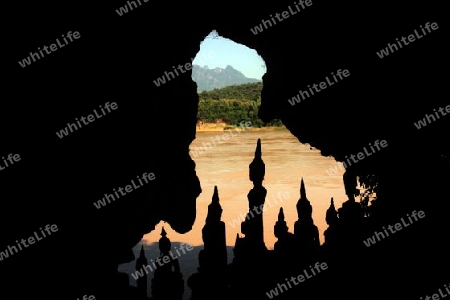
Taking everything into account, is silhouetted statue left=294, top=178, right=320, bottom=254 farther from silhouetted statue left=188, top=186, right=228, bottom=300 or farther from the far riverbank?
the far riverbank

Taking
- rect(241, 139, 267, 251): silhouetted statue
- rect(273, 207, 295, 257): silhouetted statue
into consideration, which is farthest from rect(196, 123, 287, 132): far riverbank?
rect(241, 139, 267, 251): silhouetted statue

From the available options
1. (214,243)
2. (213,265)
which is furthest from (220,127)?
(213,265)

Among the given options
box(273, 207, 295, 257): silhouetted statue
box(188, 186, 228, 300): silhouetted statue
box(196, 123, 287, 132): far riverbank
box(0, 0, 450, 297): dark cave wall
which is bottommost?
box(273, 207, 295, 257): silhouetted statue

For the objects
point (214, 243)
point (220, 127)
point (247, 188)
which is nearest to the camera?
point (214, 243)

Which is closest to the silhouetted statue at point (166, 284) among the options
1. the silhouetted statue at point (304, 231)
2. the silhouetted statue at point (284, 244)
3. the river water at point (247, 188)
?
the silhouetted statue at point (284, 244)

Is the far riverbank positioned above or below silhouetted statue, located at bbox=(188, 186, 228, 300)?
above

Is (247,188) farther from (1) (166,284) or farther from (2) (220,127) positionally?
(2) (220,127)

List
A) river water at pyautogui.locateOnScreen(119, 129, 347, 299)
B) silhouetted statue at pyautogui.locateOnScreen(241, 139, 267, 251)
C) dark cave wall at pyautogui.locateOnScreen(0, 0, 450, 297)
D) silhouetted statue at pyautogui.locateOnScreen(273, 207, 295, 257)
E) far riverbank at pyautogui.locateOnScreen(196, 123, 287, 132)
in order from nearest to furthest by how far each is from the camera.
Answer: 1. dark cave wall at pyautogui.locateOnScreen(0, 0, 450, 297)
2. silhouetted statue at pyautogui.locateOnScreen(241, 139, 267, 251)
3. silhouetted statue at pyautogui.locateOnScreen(273, 207, 295, 257)
4. river water at pyautogui.locateOnScreen(119, 129, 347, 299)
5. far riverbank at pyautogui.locateOnScreen(196, 123, 287, 132)

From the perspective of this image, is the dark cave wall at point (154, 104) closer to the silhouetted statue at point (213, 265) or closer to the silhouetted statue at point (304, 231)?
the silhouetted statue at point (213, 265)

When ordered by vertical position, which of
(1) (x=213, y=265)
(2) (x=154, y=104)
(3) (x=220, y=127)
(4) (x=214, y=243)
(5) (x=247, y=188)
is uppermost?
(3) (x=220, y=127)

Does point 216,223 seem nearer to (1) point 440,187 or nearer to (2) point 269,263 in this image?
(2) point 269,263
